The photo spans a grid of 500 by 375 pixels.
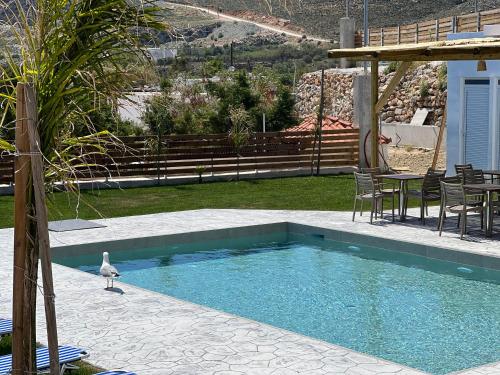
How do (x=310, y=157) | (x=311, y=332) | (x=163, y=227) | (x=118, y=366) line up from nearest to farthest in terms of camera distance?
(x=118, y=366), (x=311, y=332), (x=163, y=227), (x=310, y=157)

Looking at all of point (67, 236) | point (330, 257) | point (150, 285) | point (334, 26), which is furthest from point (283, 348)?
point (334, 26)

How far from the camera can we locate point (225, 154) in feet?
75.7

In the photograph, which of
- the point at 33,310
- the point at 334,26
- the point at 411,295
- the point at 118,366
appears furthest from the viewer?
the point at 334,26

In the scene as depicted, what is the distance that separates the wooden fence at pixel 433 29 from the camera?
2800 centimetres

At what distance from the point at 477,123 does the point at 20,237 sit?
1394 cm

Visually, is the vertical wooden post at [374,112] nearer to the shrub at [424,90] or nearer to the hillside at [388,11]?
the shrub at [424,90]

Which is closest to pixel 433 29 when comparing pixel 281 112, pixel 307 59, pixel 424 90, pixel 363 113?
pixel 424 90

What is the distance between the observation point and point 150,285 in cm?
1250

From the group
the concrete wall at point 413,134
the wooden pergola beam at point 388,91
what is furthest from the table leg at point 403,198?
the concrete wall at point 413,134

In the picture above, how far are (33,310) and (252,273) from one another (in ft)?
24.6

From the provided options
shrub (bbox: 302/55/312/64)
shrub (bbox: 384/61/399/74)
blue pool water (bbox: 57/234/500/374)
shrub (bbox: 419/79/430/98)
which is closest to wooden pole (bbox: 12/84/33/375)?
blue pool water (bbox: 57/234/500/374)

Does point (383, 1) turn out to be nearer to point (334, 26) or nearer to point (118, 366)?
point (334, 26)

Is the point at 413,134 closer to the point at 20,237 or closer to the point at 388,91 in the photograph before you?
the point at 388,91

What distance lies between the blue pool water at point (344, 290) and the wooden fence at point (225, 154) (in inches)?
280
